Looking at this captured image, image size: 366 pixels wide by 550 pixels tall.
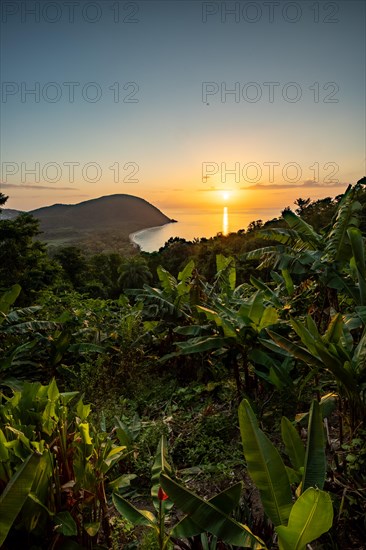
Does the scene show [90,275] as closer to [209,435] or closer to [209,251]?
[209,251]

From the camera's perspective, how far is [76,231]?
8875 cm

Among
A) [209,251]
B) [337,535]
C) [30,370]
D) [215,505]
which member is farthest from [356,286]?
[209,251]

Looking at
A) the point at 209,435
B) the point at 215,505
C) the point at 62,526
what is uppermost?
the point at 215,505

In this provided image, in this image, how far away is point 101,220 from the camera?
86.8 metres

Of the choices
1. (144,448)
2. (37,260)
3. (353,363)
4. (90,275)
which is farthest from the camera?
(90,275)

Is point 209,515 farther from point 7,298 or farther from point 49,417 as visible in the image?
point 7,298

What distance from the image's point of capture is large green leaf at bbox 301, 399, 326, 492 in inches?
82.7

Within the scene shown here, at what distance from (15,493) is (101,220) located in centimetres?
8726

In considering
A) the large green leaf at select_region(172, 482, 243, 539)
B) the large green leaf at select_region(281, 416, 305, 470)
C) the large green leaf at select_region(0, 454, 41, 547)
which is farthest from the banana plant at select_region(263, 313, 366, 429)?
the large green leaf at select_region(0, 454, 41, 547)

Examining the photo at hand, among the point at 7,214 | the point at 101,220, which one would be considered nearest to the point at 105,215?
the point at 101,220

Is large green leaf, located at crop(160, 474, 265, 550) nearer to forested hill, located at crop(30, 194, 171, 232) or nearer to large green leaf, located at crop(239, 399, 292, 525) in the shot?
large green leaf, located at crop(239, 399, 292, 525)

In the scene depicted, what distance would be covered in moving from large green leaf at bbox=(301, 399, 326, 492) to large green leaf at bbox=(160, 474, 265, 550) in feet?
1.25

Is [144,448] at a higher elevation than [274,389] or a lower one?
lower

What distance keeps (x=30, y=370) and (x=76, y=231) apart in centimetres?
8649
